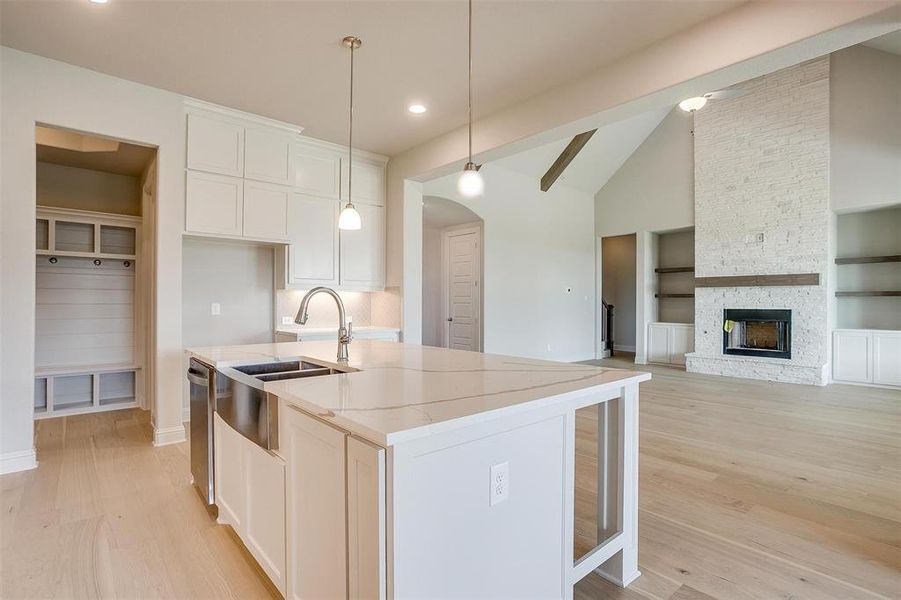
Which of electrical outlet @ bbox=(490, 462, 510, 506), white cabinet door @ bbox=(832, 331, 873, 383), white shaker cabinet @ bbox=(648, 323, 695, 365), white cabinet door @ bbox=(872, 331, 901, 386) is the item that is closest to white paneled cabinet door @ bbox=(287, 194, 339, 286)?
electrical outlet @ bbox=(490, 462, 510, 506)

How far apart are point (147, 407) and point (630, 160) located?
328 inches

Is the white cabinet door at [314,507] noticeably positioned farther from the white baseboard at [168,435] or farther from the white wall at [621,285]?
the white wall at [621,285]

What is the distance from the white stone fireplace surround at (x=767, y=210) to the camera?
19.8 feet

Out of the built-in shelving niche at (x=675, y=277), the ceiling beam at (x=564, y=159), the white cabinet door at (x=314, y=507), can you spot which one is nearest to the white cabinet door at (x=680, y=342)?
the built-in shelving niche at (x=675, y=277)

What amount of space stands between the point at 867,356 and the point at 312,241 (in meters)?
7.27

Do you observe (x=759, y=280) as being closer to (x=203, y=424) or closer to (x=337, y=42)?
(x=337, y=42)

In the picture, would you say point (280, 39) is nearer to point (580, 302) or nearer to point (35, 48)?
point (35, 48)

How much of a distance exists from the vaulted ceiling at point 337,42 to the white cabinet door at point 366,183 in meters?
1.21

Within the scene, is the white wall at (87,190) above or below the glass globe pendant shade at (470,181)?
above

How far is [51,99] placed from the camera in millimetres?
3176

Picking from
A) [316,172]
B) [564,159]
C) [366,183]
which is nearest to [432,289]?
[366,183]

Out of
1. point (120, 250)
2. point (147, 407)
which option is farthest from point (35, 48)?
point (147, 407)

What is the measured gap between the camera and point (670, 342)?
783 centimetres

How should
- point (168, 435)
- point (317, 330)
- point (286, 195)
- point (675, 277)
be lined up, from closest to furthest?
point (168, 435) → point (286, 195) → point (317, 330) → point (675, 277)
